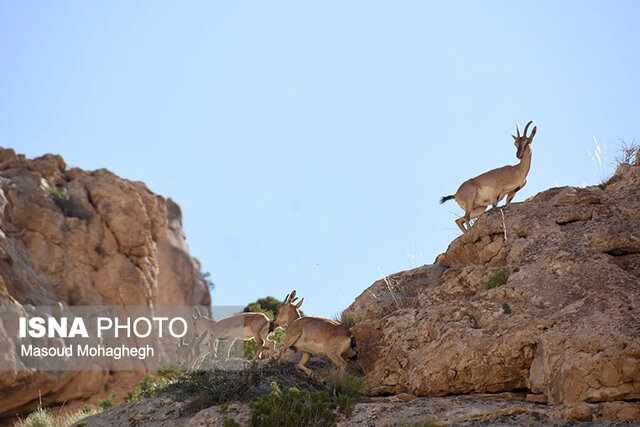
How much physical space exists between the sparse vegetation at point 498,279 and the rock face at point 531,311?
0.13 metres

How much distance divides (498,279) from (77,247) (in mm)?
27828

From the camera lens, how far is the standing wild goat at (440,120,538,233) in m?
13.3

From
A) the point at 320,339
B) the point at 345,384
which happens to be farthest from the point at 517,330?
the point at 320,339

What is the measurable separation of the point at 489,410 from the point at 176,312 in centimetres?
3372

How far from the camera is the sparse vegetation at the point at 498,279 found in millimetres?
10992

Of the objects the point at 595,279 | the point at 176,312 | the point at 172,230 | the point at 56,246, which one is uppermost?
the point at 172,230

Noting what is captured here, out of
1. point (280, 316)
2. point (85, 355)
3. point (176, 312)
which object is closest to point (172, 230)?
point (176, 312)

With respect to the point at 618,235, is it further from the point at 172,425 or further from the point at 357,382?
the point at 172,425

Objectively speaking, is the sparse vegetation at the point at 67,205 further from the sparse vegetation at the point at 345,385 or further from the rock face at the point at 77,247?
the sparse vegetation at the point at 345,385

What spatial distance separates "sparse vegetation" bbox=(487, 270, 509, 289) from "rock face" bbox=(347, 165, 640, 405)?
0.13 metres

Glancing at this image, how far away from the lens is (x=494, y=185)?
1335 centimetres

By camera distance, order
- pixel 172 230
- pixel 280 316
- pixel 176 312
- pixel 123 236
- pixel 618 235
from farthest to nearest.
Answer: pixel 172 230
pixel 176 312
pixel 123 236
pixel 280 316
pixel 618 235

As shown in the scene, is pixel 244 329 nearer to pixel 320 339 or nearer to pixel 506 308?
pixel 320 339

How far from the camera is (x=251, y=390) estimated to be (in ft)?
34.9
